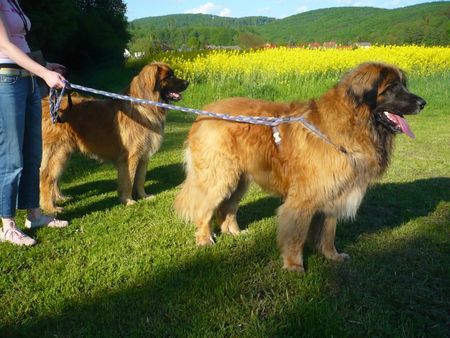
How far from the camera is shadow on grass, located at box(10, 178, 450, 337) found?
8.99ft

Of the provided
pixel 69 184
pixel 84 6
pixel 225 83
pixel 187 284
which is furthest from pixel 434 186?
pixel 84 6

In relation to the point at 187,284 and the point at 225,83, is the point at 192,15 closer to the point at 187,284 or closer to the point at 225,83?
the point at 225,83

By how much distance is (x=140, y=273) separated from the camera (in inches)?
136

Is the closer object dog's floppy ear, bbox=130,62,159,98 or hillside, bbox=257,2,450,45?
dog's floppy ear, bbox=130,62,159,98

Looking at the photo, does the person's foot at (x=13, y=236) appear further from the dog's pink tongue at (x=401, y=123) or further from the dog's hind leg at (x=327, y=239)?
the dog's pink tongue at (x=401, y=123)

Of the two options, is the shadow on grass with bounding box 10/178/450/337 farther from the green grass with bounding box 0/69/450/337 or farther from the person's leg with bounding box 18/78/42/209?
the person's leg with bounding box 18/78/42/209

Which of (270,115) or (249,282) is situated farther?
(270,115)

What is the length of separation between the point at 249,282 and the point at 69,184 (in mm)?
3693

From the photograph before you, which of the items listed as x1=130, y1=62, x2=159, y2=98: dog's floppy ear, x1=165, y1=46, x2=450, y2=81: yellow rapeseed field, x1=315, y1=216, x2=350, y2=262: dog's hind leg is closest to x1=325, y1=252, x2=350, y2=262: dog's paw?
x1=315, y1=216, x2=350, y2=262: dog's hind leg

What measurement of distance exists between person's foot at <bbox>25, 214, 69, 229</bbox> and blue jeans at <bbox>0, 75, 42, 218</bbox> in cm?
24

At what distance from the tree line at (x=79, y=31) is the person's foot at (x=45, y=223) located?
10.9 m

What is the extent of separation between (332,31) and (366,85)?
91404 millimetres

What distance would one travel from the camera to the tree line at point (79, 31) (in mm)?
13867

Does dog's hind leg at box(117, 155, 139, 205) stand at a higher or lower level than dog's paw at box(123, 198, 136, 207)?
higher
